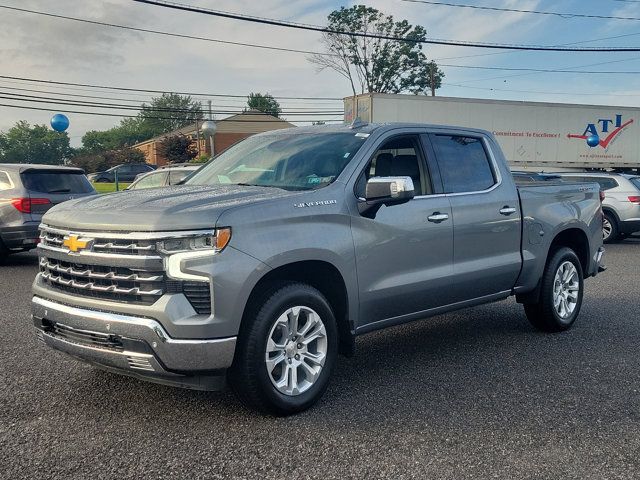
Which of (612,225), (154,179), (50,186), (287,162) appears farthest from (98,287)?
(612,225)

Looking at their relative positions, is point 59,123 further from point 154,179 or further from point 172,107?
point 172,107

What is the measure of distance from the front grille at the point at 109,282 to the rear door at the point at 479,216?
8.26ft

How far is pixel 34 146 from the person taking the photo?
385 feet

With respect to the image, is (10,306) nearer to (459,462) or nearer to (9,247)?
(9,247)

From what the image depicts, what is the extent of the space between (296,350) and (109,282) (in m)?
1.21

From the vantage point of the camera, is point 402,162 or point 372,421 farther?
point 402,162

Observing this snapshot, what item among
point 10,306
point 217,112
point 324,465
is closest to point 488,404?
point 324,465

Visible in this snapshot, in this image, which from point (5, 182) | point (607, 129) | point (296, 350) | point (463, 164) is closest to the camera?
point (296, 350)

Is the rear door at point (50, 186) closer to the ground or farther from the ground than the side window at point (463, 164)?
closer to the ground

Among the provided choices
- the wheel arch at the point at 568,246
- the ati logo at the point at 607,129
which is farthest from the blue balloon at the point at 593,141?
the wheel arch at the point at 568,246

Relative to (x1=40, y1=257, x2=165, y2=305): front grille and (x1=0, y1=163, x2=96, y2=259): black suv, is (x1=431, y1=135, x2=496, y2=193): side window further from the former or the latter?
(x1=0, y1=163, x2=96, y2=259): black suv

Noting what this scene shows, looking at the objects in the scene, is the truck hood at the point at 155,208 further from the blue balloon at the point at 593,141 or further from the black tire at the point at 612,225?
the blue balloon at the point at 593,141

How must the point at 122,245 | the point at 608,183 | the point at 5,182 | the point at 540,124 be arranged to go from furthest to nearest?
the point at 540,124 → the point at 608,183 → the point at 5,182 → the point at 122,245

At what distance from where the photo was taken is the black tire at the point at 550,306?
634 centimetres
